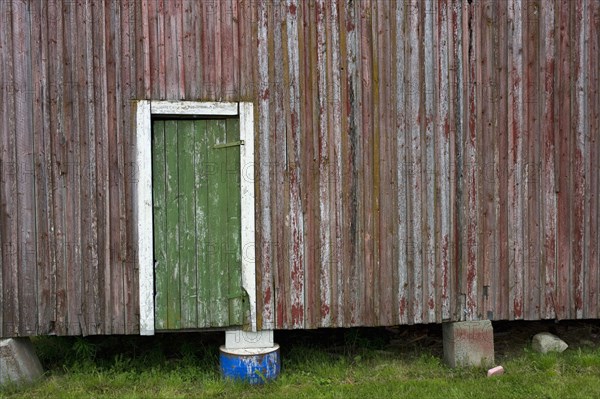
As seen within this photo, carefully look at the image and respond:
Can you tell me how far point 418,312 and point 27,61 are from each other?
438 centimetres

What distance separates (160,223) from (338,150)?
1826 mm

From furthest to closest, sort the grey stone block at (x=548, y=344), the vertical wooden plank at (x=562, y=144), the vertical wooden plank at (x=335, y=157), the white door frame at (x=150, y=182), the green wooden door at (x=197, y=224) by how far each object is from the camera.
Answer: the grey stone block at (x=548, y=344) < the vertical wooden plank at (x=562, y=144) < the vertical wooden plank at (x=335, y=157) < the green wooden door at (x=197, y=224) < the white door frame at (x=150, y=182)

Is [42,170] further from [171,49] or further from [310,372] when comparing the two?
[310,372]

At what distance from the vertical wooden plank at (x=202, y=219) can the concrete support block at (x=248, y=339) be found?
0.91ft

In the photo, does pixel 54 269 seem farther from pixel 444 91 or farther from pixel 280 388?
pixel 444 91

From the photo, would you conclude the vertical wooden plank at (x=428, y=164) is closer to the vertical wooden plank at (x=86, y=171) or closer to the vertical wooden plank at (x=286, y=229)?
the vertical wooden plank at (x=286, y=229)

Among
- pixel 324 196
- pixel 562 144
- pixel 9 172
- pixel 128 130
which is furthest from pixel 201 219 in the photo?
pixel 562 144

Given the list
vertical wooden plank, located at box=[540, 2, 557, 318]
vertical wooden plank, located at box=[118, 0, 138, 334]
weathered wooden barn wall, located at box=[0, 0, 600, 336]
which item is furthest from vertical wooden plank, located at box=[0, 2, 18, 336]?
vertical wooden plank, located at box=[540, 2, 557, 318]

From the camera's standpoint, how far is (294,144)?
555cm

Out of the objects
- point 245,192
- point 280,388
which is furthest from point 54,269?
point 280,388

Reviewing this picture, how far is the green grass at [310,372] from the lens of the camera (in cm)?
510

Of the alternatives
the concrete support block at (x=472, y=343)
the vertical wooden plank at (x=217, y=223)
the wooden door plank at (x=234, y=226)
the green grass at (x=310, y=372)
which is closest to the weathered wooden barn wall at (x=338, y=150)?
the concrete support block at (x=472, y=343)

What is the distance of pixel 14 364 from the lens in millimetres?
5242

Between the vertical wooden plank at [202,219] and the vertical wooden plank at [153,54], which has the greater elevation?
the vertical wooden plank at [153,54]
